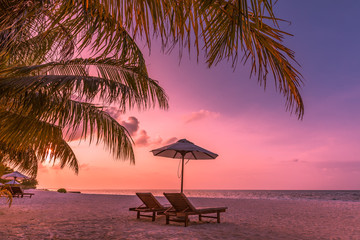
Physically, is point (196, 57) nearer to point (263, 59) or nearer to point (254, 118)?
point (263, 59)

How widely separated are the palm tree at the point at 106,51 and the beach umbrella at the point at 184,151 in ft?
7.18

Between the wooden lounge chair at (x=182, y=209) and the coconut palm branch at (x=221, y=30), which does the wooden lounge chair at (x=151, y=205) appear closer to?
the wooden lounge chair at (x=182, y=209)

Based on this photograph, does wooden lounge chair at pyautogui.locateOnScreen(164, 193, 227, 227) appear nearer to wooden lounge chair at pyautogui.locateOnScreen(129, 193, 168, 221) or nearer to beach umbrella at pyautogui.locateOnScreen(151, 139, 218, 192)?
wooden lounge chair at pyautogui.locateOnScreen(129, 193, 168, 221)

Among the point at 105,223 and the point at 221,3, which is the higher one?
the point at 221,3

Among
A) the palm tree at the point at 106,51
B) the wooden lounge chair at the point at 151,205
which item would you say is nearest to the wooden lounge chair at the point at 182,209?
the wooden lounge chair at the point at 151,205

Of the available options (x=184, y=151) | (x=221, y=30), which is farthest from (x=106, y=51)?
(x=184, y=151)

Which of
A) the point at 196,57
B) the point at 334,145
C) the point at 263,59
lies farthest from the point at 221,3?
the point at 334,145

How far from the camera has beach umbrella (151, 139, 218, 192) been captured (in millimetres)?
7798

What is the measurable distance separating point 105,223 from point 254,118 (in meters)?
12.4

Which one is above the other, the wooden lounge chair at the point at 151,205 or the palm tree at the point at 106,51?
the palm tree at the point at 106,51

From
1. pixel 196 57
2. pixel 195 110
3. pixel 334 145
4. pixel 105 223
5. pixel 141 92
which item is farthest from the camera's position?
pixel 334 145

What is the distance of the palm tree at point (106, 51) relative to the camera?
152cm

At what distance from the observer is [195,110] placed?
510 inches

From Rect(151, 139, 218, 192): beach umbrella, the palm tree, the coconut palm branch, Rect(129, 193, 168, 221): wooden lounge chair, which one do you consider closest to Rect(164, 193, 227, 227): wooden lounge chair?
Rect(129, 193, 168, 221): wooden lounge chair
